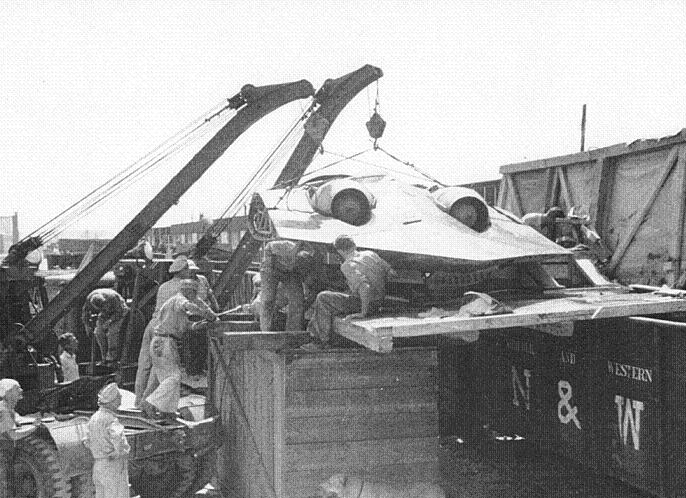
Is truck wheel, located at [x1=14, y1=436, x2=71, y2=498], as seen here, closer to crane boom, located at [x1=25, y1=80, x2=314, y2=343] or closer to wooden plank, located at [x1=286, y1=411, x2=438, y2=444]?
wooden plank, located at [x1=286, y1=411, x2=438, y2=444]

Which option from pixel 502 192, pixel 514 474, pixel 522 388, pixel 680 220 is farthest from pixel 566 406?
pixel 502 192

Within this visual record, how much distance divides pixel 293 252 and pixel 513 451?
143 inches

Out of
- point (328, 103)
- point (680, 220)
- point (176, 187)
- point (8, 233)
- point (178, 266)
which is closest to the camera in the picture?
point (680, 220)

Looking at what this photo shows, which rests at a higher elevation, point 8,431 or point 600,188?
point 600,188

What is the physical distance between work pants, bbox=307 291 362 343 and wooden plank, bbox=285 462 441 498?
3.52 ft

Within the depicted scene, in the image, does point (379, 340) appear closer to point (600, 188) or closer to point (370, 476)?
point (370, 476)

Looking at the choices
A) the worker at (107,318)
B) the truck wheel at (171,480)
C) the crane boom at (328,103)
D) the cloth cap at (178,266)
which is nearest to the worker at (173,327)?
the cloth cap at (178,266)

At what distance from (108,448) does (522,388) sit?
3.88 meters

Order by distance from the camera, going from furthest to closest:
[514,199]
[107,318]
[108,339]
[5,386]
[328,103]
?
[328,103] → [514,199] → [108,339] → [107,318] → [5,386]

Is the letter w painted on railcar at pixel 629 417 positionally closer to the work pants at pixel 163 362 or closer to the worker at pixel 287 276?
the worker at pixel 287 276

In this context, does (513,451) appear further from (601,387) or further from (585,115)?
(585,115)

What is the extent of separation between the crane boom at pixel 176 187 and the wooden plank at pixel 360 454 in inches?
275

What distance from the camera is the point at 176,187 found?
13328 mm

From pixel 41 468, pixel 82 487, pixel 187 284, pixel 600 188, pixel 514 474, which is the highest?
pixel 600 188
